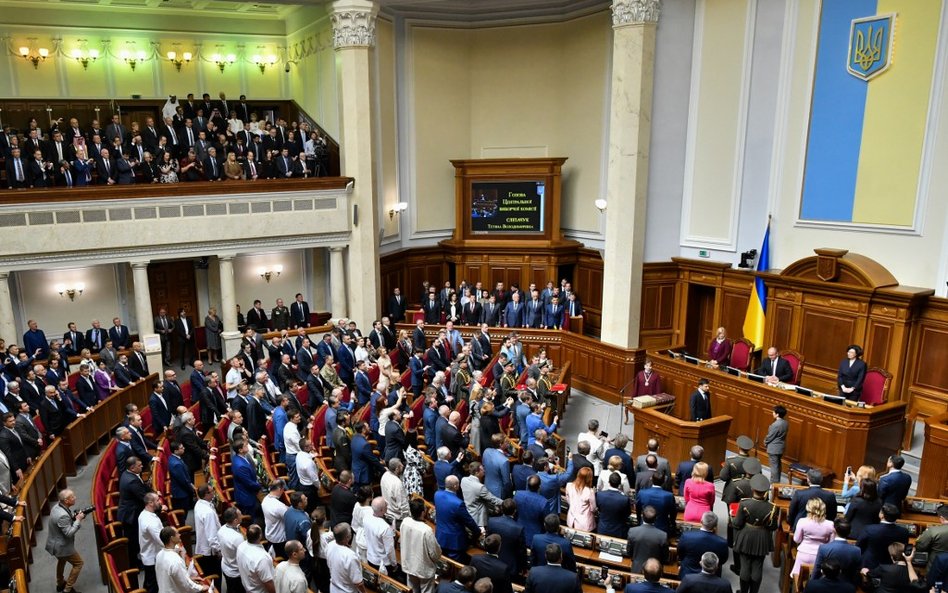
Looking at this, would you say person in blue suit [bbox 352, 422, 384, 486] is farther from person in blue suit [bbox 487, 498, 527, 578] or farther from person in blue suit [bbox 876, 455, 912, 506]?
person in blue suit [bbox 876, 455, 912, 506]

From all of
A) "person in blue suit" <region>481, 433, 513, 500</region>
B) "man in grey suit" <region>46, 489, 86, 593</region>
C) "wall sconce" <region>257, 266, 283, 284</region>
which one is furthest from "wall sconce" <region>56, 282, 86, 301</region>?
"person in blue suit" <region>481, 433, 513, 500</region>

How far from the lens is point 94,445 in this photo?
403 inches

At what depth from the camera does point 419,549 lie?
5.68 metres

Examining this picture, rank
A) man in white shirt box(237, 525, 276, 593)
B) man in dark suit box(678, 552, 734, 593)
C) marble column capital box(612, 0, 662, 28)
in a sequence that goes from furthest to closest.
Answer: marble column capital box(612, 0, 662, 28)
man in white shirt box(237, 525, 276, 593)
man in dark suit box(678, 552, 734, 593)

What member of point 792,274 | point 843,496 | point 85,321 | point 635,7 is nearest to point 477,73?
point 635,7

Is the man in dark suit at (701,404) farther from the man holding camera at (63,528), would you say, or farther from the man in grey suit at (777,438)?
the man holding camera at (63,528)

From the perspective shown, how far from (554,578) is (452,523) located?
1.41 meters

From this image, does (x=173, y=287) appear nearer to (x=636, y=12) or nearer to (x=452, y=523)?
(x=636, y=12)

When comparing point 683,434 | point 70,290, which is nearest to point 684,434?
point 683,434

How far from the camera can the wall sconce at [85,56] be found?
15.5 m

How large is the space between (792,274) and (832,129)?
2479mm

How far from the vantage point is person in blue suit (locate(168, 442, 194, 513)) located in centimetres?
730

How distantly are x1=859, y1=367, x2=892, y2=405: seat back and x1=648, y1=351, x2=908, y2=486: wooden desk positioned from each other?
439 millimetres

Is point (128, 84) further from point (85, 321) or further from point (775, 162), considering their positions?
point (775, 162)
